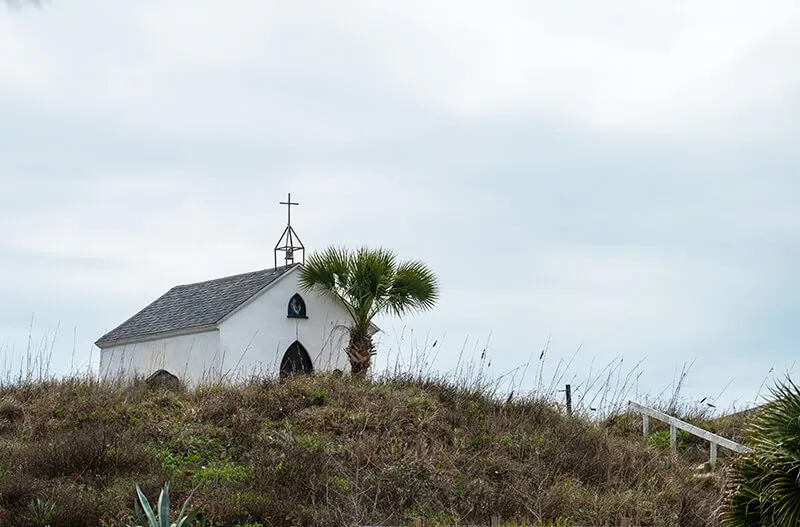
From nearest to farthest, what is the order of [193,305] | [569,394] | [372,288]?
1. [569,394]
2. [372,288]
3. [193,305]

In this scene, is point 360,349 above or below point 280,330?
below

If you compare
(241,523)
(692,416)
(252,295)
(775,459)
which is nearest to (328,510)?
(241,523)

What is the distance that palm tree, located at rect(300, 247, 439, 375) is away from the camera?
967 inches

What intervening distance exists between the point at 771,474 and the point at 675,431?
5.51 meters

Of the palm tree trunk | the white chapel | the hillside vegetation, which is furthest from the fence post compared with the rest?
the white chapel

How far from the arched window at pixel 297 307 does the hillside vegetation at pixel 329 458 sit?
9.73 m

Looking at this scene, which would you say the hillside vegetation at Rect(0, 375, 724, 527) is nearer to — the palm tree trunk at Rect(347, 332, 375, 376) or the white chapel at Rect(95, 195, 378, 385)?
the palm tree trunk at Rect(347, 332, 375, 376)

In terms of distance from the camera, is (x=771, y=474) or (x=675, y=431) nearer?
(x=771, y=474)

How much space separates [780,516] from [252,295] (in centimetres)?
1805

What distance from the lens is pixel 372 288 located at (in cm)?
2467

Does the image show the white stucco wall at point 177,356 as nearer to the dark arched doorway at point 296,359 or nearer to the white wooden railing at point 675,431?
the dark arched doorway at point 296,359

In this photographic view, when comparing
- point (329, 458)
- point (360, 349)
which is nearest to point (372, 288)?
point (360, 349)

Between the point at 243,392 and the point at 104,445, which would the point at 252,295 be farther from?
the point at 104,445

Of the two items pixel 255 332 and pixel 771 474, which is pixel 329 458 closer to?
pixel 771 474
